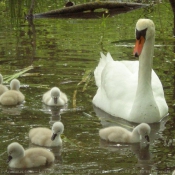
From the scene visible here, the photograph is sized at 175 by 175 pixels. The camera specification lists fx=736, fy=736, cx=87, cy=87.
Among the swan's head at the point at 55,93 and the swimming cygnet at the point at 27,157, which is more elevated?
the swan's head at the point at 55,93

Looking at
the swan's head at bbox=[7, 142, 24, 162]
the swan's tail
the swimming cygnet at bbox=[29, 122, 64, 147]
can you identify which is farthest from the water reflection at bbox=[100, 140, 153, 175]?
the swan's tail

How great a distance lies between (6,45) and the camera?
15.2 metres

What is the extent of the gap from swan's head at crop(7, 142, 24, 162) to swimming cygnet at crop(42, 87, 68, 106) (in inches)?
101

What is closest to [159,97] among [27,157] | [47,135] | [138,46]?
[138,46]

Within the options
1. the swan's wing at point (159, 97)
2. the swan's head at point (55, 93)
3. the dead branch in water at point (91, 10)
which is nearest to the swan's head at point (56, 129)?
the swan's head at point (55, 93)

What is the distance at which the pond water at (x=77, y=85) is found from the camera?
8.41 metres

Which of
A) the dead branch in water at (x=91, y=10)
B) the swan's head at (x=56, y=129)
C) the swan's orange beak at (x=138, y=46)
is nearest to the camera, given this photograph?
the swan's head at (x=56, y=129)

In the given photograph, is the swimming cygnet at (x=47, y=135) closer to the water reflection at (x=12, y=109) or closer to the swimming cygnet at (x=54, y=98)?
the water reflection at (x=12, y=109)

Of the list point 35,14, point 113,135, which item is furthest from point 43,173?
point 35,14

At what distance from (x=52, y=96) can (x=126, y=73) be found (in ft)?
4.11

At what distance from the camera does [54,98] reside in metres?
10.7

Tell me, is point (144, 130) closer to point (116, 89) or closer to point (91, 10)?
point (116, 89)

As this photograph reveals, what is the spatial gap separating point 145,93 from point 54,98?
1330 millimetres

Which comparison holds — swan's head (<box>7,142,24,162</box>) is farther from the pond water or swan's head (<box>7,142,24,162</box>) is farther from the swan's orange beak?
the swan's orange beak
